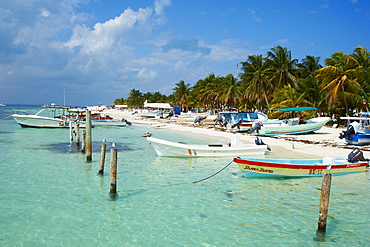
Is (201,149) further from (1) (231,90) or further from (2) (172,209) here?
(1) (231,90)

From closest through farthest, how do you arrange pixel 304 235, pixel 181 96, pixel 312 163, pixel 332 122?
pixel 304 235 → pixel 312 163 → pixel 332 122 → pixel 181 96

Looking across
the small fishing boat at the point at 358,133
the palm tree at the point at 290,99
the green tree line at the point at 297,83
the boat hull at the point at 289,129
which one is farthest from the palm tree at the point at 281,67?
the small fishing boat at the point at 358,133

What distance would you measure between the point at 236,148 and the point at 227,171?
3178 mm

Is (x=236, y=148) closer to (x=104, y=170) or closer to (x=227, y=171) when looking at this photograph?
(x=227, y=171)

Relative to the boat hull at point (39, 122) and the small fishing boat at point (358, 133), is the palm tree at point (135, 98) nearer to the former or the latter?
the boat hull at point (39, 122)

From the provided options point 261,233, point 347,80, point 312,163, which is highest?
point 347,80

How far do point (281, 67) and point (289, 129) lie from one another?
19934 millimetres

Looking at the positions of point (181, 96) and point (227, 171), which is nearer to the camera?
point (227, 171)

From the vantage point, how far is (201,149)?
16.9 m

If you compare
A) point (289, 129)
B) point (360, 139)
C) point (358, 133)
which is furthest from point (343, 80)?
point (360, 139)

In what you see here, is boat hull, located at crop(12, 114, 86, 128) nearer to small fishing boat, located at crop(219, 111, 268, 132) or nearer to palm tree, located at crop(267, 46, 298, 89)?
small fishing boat, located at crop(219, 111, 268, 132)

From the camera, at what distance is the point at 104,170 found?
47.2 feet

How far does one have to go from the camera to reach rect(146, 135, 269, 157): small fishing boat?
1683 cm

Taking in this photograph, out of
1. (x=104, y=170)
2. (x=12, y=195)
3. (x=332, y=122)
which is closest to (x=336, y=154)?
(x=104, y=170)
